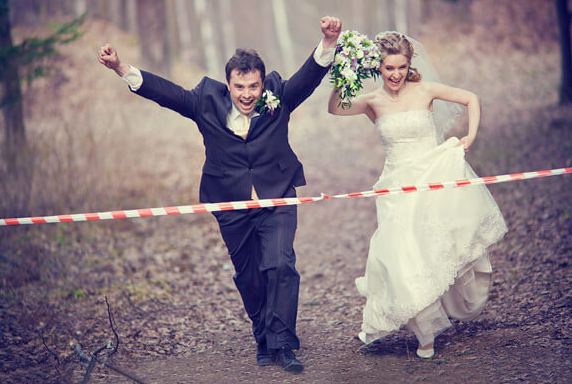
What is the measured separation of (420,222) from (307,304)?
2361 mm

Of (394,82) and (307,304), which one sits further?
(307,304)

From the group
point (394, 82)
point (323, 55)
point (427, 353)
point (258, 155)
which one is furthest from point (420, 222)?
point (323, 55)

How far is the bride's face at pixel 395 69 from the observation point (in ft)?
14.9

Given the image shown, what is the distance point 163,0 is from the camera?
20.0 meters

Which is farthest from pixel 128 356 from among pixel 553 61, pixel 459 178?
pixel 553 61

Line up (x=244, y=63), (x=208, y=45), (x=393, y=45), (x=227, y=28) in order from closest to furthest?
(x=244, y=63) → (x=393, y=45) → (x=208, y=45) → (x=227, y=28)

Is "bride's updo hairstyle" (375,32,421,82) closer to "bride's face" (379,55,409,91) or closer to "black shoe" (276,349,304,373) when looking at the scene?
"bride's face" (379,55,409,91)

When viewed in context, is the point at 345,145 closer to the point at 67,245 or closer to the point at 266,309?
the point at 67,245

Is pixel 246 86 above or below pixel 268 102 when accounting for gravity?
above

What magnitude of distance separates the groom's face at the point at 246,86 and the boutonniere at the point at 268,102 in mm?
34

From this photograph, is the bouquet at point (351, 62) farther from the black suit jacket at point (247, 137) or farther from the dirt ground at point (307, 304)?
the dirt ground at point (307, 304)

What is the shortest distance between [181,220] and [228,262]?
6.79 feet

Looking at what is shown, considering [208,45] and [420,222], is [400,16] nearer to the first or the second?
[208,45]

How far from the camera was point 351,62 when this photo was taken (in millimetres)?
4414
